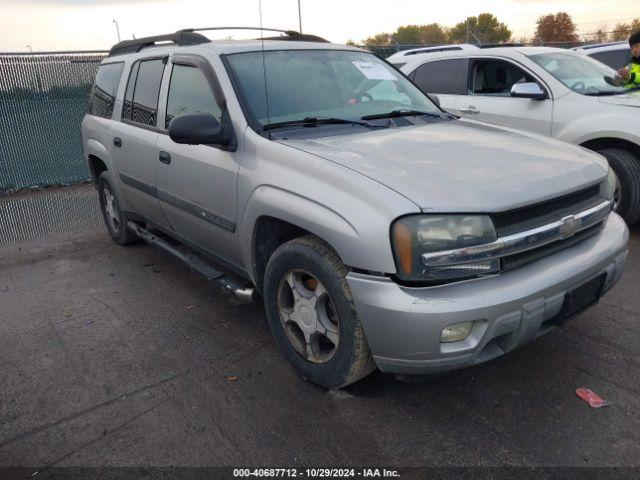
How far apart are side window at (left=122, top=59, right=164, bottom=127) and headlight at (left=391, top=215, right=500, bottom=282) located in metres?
2.56

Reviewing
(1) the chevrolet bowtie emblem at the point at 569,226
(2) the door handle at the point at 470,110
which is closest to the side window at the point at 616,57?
(2) the door handle at the point at 470,110

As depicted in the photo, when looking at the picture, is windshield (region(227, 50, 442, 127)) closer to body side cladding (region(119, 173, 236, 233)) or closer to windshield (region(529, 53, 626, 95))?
body side cladding (region(119, 173, 236, 233))

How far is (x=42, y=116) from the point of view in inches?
A: 360

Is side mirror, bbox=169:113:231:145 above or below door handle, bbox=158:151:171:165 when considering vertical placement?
above

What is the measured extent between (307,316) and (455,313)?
875 millimetres

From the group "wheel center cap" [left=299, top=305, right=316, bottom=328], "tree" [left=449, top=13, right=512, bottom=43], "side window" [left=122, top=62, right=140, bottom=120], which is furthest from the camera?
"tree" [left=449, top=13, right=512, bottom=43]

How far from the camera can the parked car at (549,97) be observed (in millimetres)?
5000

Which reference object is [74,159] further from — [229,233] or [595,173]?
[595,173]

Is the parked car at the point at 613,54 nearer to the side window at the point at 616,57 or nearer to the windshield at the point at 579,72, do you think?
the side window at the point at 616,57

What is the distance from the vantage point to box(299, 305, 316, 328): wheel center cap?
9.10 ft

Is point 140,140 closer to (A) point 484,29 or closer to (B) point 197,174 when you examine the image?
(B) point 197,174

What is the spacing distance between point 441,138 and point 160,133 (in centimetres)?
208

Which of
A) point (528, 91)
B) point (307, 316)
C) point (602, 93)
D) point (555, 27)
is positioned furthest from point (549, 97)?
point (555, 27)

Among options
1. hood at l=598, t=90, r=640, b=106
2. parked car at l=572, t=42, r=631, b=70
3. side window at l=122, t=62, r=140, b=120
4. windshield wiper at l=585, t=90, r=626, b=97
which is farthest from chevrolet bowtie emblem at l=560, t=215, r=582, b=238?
parked car at l=572, t=42, r=631, b=70
